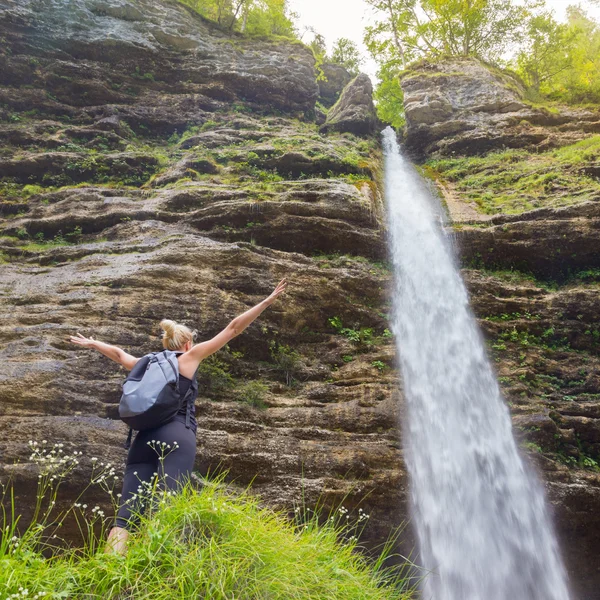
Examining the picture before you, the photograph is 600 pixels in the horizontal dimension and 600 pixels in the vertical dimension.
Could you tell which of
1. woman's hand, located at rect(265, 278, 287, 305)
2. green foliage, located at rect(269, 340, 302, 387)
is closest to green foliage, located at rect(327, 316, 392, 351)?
green foliage, located at rect(269, 340, 302, 387)

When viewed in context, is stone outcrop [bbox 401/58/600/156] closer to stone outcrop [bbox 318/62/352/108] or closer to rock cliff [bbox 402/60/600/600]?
rock cliff [bbox 402/60/600/600]

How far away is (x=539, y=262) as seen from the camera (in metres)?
11.1

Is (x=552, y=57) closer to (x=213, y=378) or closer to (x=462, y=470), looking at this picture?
(x=462, y=470)

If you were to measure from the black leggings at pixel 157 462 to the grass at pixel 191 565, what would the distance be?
0.11 m

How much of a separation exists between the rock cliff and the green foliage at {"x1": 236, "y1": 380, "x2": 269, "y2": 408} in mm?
4481

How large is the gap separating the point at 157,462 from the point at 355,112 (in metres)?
17.2

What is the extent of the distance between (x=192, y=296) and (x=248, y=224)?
8.58 feet

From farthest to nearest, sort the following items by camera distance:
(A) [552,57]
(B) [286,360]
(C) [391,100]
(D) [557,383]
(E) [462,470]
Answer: (C) [391,100] < (A) [552,57] < (D) [557,383] < (B) [286,360] < (E) [462,470]

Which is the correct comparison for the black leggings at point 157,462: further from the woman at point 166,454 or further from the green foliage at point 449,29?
the green foliage at point 449,29

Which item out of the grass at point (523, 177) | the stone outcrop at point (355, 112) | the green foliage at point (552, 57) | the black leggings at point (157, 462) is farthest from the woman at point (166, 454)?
the green foliage at point (552, 57)

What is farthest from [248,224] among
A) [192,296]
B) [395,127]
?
[395,127]

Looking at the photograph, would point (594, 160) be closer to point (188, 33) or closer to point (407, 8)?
point (188, 33)

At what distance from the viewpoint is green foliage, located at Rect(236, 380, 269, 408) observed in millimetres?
7629

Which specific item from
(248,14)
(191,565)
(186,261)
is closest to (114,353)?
(191,565)
